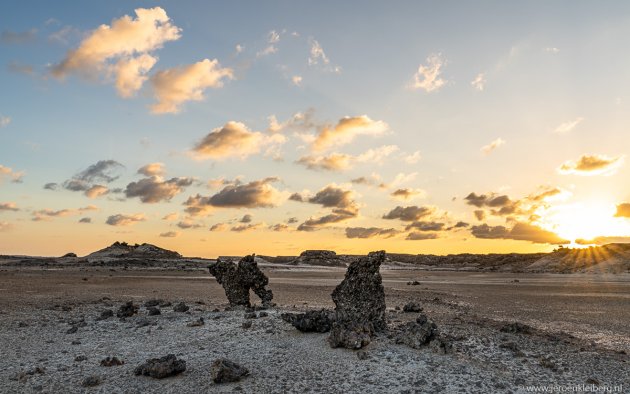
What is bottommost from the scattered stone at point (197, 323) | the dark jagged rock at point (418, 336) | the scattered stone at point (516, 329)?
the scattered stone at point (516, 329)

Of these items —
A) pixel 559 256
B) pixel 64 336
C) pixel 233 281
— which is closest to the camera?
pixel 64 336

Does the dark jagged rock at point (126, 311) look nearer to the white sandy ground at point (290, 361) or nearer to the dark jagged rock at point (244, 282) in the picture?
the white sandy ground at point (290, 361)

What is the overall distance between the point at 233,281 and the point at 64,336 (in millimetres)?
10429

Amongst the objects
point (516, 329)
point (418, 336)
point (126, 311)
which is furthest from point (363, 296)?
point (126, 311)

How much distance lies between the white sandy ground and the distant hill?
120 meters

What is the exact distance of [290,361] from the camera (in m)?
16.1

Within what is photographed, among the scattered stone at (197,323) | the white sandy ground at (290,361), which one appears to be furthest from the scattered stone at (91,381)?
the scattered stone at (197,323)

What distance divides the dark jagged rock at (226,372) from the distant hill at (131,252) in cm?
12826

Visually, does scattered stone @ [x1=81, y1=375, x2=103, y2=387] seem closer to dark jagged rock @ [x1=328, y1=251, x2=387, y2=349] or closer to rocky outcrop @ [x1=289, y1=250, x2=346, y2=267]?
dark jagged rock @ [x1=328, y1=251, x2=387, y2=349]

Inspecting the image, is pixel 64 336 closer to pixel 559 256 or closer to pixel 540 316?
pixel 540 316

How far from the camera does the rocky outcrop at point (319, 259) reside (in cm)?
14288

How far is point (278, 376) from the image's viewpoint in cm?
1492

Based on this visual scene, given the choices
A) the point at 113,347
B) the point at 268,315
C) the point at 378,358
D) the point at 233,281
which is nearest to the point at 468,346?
the point at 378,358

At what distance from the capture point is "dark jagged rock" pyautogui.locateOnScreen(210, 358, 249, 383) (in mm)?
14430
